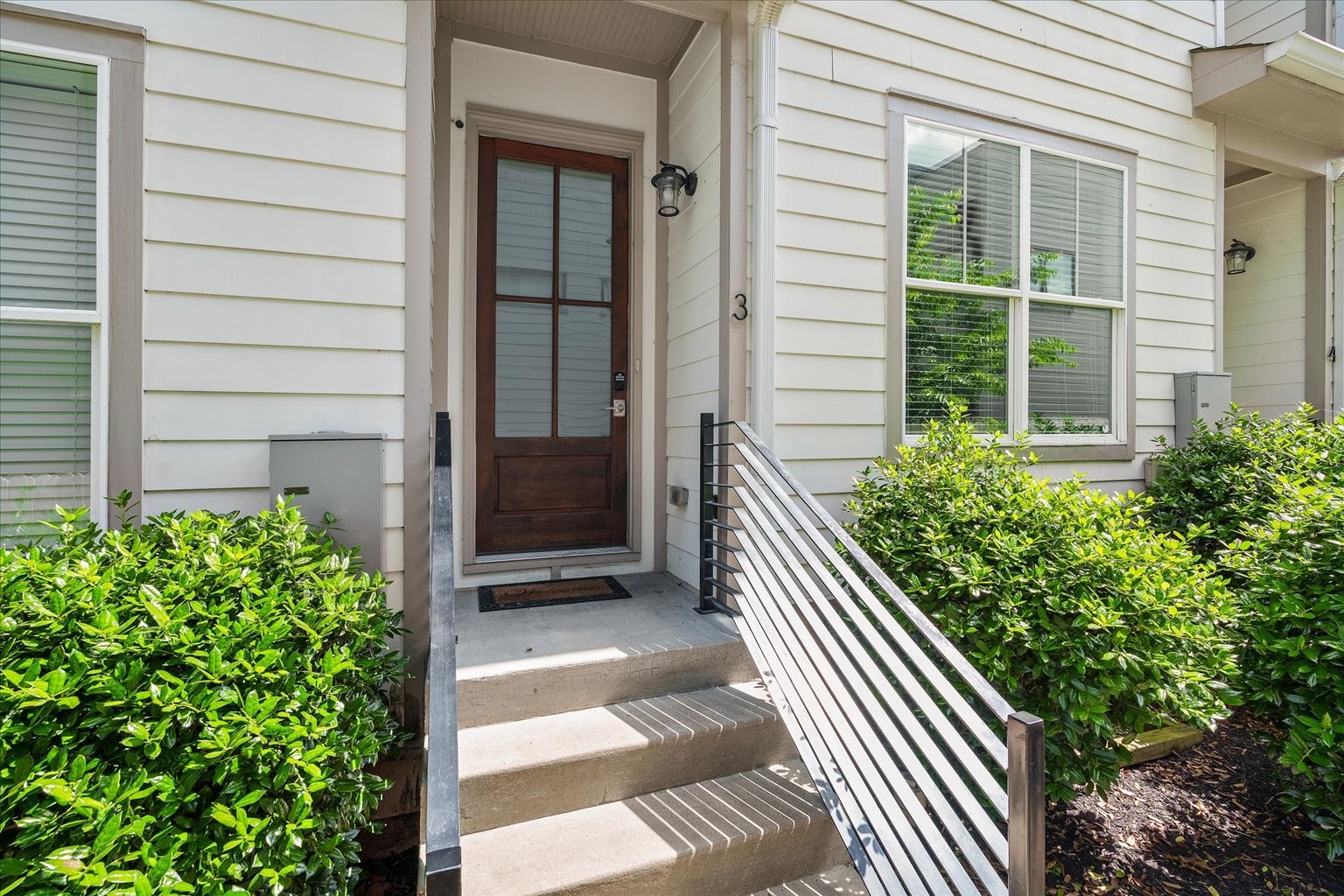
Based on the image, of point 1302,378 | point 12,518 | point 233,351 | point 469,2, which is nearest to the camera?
point 12,518

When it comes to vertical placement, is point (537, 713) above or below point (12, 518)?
below

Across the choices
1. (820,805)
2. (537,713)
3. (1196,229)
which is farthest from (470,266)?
(1196,229)

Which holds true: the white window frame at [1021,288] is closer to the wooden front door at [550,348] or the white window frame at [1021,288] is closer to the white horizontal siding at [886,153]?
the white horizontal siding at [886,153]

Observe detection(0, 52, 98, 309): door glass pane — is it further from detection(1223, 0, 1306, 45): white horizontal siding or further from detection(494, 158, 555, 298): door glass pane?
detection(1223, 0, 1306, 45): white horizontal siding

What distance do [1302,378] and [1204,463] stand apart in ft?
6.13

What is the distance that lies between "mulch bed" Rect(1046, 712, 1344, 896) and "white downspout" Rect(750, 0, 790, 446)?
79.3 inches

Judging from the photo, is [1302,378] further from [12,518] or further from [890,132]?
[12,518]

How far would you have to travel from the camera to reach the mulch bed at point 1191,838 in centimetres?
215

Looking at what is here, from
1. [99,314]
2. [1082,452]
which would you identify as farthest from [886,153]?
[99,314]

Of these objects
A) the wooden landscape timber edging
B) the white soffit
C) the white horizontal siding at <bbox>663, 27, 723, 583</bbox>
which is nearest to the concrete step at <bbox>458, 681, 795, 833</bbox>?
the white horizontal siding at <bbox>663, 27, 723, 583</bbox>

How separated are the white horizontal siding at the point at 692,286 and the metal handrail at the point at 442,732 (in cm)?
141

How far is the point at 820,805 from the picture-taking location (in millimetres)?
1967

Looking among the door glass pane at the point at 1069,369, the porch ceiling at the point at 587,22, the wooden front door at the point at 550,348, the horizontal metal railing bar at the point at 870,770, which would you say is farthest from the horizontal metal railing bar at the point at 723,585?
the porch ceiling at the point at 587,22

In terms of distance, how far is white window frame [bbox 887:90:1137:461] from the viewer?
3283mm
